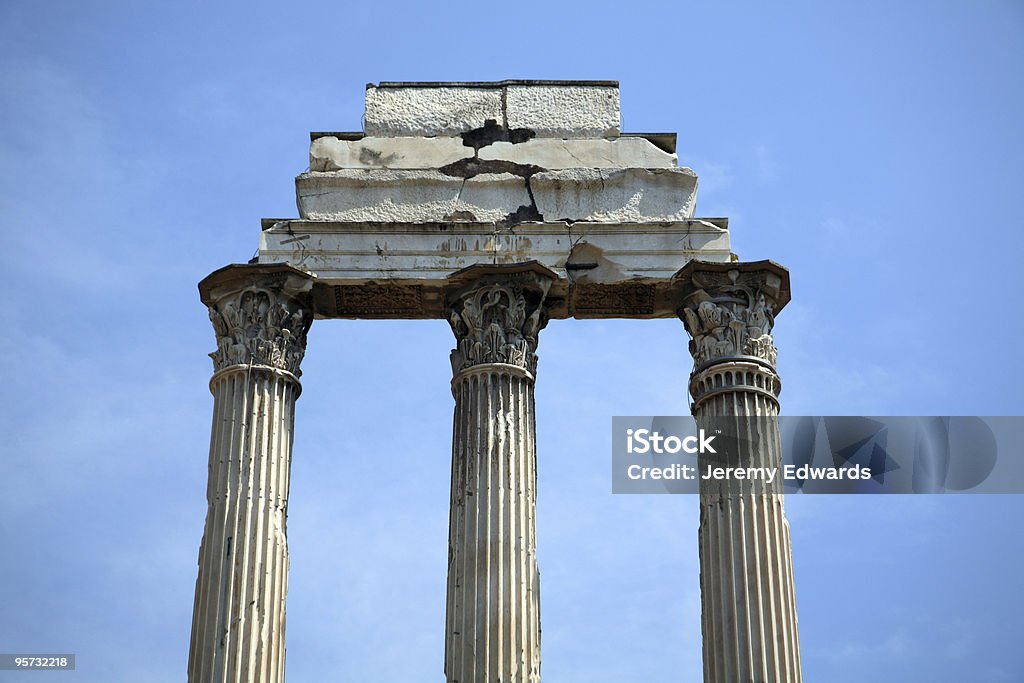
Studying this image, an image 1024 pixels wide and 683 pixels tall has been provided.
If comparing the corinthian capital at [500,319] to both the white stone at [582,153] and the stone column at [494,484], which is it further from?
the white stone at [582,153]

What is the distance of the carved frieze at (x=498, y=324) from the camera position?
69.9 ft

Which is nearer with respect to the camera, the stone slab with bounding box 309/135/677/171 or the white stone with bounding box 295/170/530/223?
the white stone with bounding box 295/170/530/223

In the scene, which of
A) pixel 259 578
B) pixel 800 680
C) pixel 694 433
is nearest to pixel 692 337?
pixel 694 433

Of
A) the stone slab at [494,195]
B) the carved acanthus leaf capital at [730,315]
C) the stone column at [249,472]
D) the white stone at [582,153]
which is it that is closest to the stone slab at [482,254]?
the stone slab at [494,195]

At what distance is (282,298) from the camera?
21594 millimetres

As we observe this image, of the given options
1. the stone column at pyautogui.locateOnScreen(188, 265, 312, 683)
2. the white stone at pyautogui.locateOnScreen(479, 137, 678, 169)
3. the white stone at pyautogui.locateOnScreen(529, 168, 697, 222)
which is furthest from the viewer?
the white stone at pyautogui.locateOnScreen(479, 137, 678, 169)

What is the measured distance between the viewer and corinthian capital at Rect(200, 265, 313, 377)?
21.2 metres

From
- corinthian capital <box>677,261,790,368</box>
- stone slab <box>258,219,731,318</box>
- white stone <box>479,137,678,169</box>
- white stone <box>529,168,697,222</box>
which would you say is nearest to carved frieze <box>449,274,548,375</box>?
stone slab <box>258,219,731,318</box>

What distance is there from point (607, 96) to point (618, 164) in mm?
1102

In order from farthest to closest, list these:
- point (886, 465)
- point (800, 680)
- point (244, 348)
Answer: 1. point (886, 465)
2. point (244, 348)
3. point (800, 680)

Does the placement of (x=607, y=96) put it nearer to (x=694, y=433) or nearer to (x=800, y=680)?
(x=694, y=433)

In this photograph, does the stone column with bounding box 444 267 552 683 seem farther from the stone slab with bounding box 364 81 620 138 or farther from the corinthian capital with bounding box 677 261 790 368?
the stone slab with bounding box 364 81 620 138

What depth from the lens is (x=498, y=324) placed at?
2144 centimetres

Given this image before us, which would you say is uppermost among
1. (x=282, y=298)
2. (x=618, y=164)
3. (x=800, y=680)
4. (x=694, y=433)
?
(x=618, y=164)
